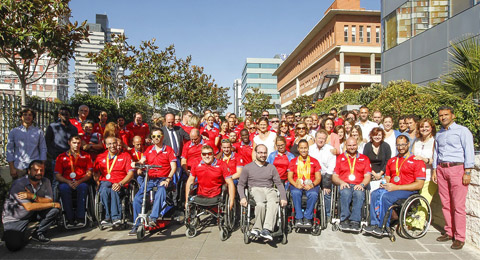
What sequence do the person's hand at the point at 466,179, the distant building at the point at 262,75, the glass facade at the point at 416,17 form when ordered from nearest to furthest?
the person's hand at the point at 466,179 → the glass facade at the point at 416,17 → the distant building at the point at 262,75

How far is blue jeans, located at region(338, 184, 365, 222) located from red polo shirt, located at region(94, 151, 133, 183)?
3.50 metres

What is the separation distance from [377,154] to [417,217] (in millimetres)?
1231

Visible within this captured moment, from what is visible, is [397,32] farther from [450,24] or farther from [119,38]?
[119,38]

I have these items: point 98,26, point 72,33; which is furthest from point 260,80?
point 72,33

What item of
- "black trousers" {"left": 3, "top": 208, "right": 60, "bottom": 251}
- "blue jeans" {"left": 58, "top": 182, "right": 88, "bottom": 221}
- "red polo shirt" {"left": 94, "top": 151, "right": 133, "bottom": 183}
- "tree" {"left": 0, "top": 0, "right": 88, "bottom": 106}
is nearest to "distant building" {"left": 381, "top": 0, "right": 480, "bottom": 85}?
"red polo shirt" {"left": 94, "top": 151, "right": 133, "bottom": 183}

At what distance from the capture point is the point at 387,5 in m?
19.8

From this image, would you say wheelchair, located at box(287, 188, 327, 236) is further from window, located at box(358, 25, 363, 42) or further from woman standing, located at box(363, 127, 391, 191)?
window, located at box(358, 25, 363, 42)

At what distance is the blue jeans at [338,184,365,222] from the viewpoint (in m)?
5.71

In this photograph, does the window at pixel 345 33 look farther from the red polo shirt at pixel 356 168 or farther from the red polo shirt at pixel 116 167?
the red polo shirt at pixel 116 167

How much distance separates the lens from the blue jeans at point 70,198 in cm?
588

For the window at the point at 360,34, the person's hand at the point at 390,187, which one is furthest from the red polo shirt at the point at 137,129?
the window at the point at 360,34

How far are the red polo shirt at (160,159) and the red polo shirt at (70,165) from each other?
1.00 m

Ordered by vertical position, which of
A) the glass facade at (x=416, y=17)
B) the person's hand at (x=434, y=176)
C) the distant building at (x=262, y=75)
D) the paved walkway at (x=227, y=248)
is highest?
the distant building at (x=262, y=75)

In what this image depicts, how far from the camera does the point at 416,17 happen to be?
55.9 feet
